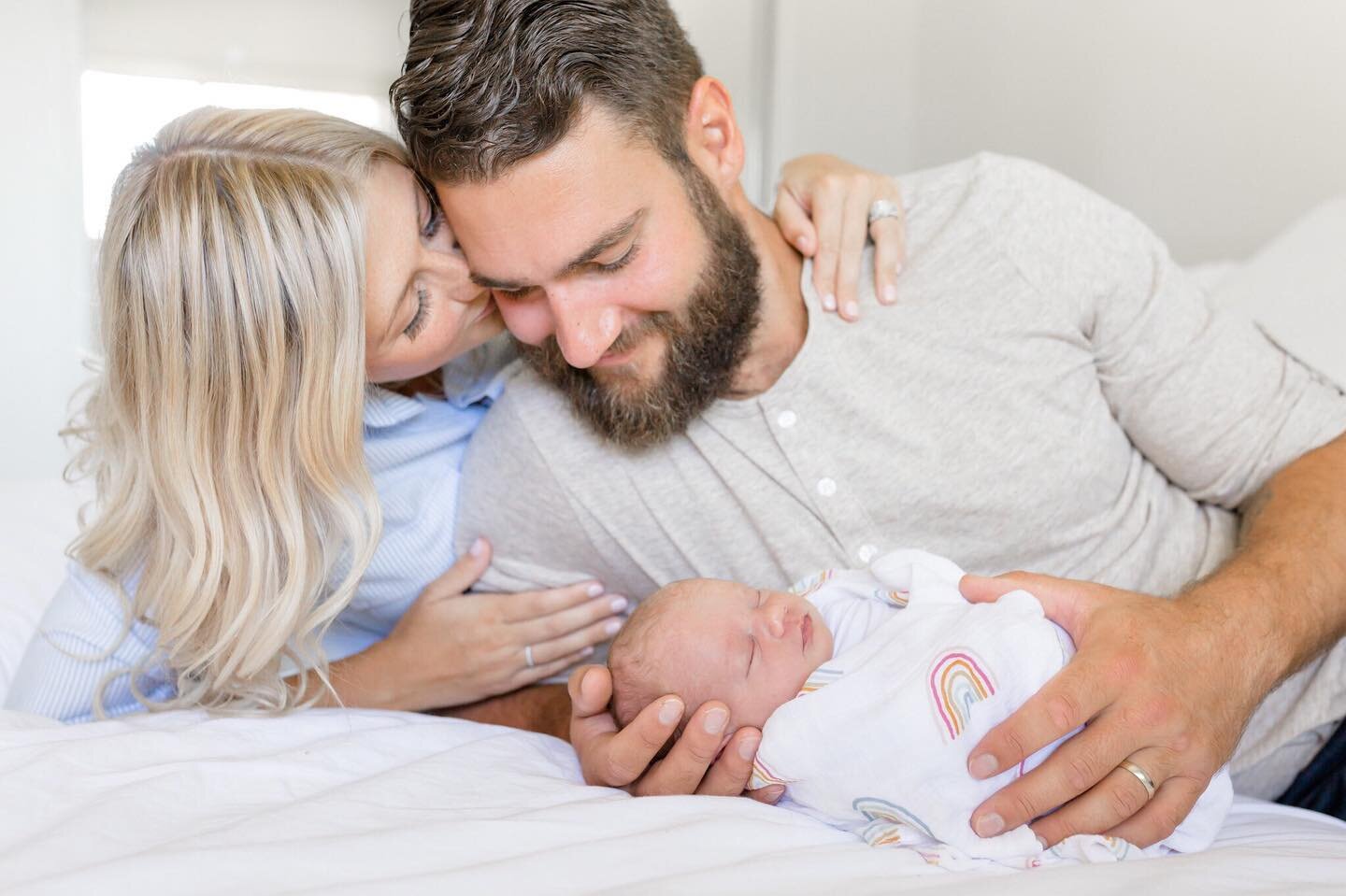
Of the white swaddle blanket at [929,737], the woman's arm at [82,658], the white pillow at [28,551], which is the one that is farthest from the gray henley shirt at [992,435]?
the white pillow at [28,551]

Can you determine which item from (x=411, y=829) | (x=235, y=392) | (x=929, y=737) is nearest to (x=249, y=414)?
(x=235, y=392)

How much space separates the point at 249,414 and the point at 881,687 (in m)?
0.91

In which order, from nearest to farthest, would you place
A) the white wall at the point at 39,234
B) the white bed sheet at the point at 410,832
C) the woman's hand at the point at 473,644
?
the white bed sheet at the point at 410,832, the woman's hand at the point at 473,644, the white wall at the point at 39,234

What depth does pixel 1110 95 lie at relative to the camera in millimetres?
3051

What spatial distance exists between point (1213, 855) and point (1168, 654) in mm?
221

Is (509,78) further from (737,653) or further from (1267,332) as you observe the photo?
(1267,332)

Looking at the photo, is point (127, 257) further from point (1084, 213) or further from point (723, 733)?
point (1084, 213)

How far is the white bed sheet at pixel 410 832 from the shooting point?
3.18 feet

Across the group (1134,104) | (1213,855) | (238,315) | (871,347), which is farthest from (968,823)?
(1134,104)

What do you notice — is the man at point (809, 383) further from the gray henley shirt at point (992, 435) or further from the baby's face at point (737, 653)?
the baby's face at point (737, 653)

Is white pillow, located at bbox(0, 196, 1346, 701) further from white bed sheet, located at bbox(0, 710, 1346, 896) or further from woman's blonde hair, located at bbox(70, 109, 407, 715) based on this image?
white bed sheet, located at bbox(0, 710, 1346, 896)

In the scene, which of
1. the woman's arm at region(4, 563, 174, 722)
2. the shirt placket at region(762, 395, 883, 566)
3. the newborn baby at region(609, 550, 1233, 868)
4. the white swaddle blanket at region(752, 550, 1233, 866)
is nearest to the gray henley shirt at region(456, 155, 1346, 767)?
the shirt placket at region(762, 395, 883, 566)

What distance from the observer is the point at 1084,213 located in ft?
5.65

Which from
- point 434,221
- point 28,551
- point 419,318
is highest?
point 434,221
